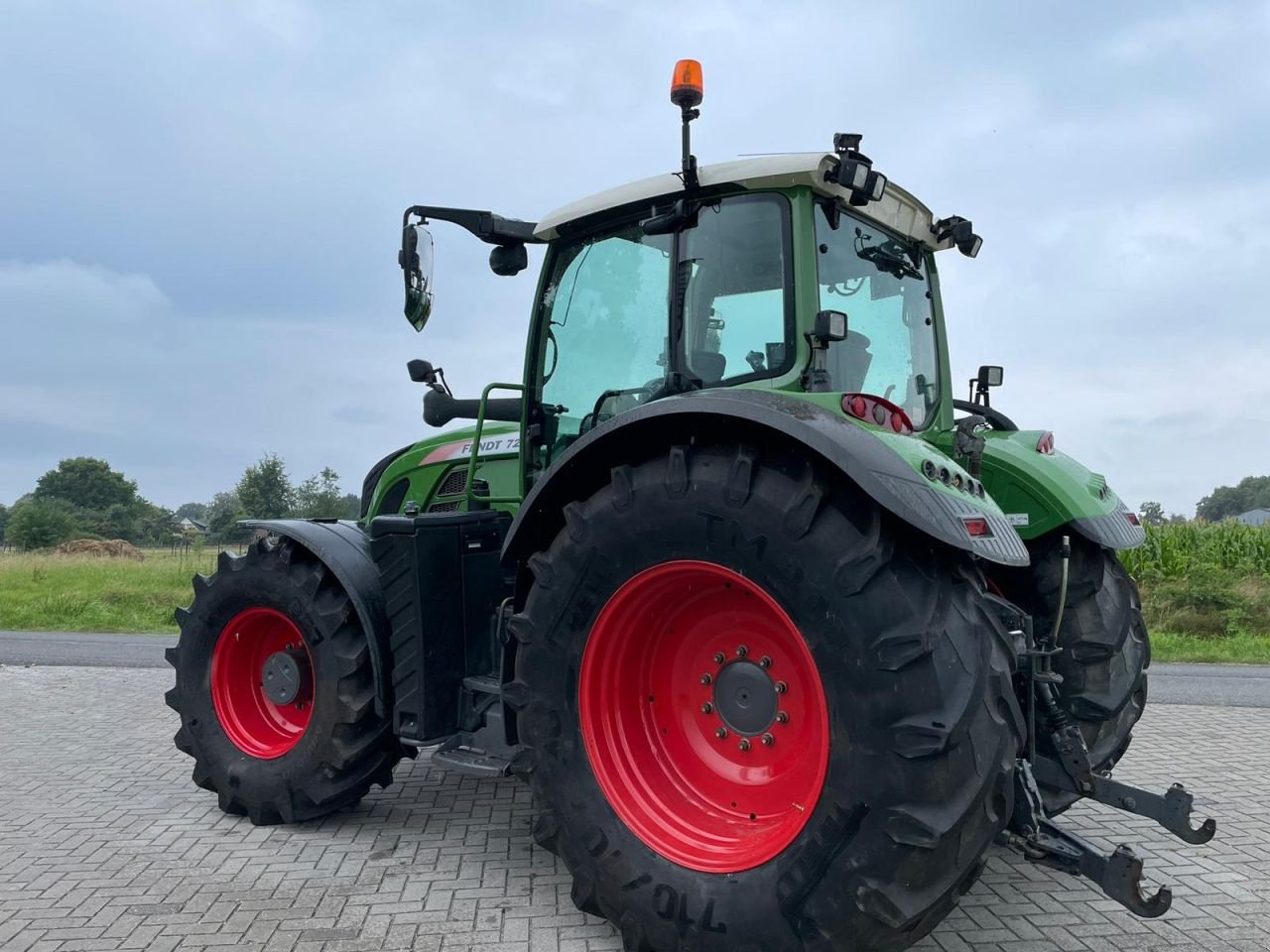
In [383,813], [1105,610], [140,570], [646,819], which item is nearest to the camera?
[646,819]

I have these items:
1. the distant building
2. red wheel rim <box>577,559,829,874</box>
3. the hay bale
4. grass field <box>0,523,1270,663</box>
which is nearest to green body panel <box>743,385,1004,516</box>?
red wheel rim <box>577,559,829,874</box>

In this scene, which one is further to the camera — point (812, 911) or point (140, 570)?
point (140, 570)

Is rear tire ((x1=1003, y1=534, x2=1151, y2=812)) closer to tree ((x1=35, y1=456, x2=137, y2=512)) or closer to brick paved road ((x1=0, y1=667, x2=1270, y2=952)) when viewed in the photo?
brick paved road ((x1=0, y1=667, x2=1270, y2=952))

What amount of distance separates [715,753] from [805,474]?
3.47 ft

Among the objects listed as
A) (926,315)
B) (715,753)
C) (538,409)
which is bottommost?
(715,753)

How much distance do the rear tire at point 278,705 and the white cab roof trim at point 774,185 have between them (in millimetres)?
1945

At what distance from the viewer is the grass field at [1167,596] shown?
43.5ft

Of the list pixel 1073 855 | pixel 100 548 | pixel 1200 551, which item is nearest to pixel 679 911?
pixel 1073 855

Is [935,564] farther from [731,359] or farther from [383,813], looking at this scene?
[383,813]

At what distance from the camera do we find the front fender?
3809mm

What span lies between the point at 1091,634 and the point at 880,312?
154 centimetres

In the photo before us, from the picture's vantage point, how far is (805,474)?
2760 mm

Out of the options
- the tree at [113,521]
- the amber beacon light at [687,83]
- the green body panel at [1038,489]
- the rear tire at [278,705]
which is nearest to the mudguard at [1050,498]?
the green body panel at [1038,489]

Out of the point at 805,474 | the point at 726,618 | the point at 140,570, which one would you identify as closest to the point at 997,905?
the point at 726,618
